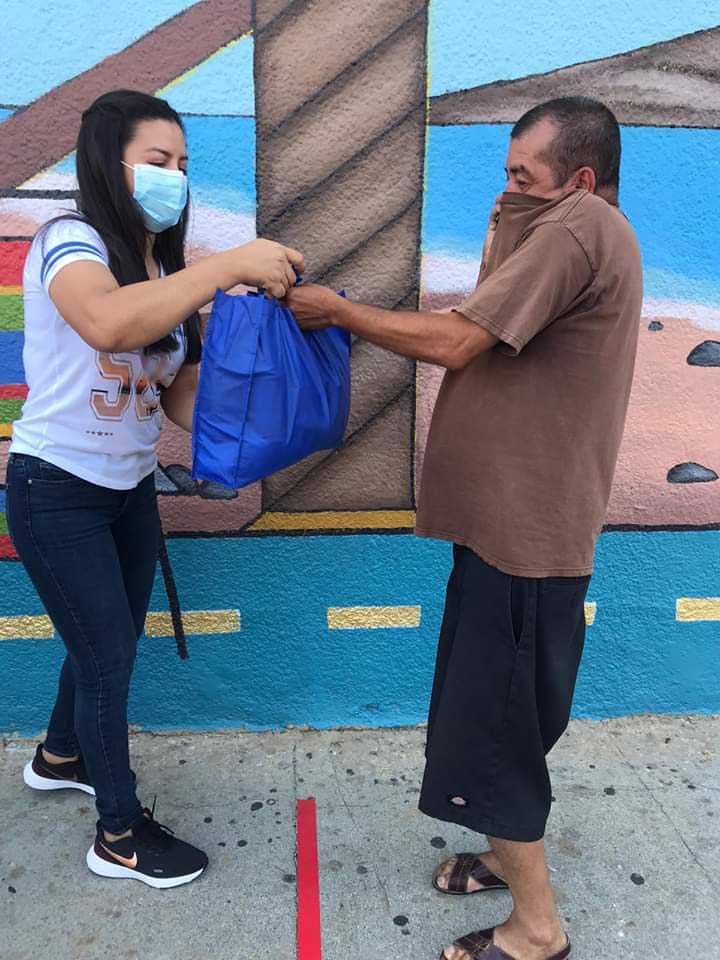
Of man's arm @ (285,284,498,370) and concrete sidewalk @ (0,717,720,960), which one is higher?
man's arm @ (285,284,498,370)

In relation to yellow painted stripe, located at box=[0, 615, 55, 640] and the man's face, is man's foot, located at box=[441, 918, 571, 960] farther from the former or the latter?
the man's face

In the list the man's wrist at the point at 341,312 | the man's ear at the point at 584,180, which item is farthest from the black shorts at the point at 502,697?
the man's ear at the point at 584,180

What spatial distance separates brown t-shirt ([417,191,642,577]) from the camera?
1.70 m

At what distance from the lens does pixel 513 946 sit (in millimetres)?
2061

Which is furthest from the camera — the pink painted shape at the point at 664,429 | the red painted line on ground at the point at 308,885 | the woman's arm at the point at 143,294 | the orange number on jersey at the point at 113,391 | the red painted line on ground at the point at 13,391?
the pink painted shape at the point at 664,429

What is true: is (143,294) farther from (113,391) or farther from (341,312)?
(341,312)

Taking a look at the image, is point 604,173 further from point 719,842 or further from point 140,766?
point 140,766

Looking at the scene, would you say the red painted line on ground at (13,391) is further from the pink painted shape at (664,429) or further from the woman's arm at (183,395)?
the pink painted shape at (664,429)

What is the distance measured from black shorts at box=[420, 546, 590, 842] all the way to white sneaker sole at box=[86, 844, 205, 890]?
30.1 inches

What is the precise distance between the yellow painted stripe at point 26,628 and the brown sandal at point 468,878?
1.52 metres

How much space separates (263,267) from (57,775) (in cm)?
177

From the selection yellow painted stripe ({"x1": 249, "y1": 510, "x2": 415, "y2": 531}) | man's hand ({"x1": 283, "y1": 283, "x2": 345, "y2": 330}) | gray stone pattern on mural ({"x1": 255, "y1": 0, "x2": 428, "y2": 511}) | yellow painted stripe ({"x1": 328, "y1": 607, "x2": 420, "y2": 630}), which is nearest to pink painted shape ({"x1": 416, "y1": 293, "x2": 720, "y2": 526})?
yellow painted stripe ({"x1": 249, "y1": 510, "x2": 415, "y2": 531})

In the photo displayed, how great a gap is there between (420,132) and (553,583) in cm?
158

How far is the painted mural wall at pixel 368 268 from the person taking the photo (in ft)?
8.52
